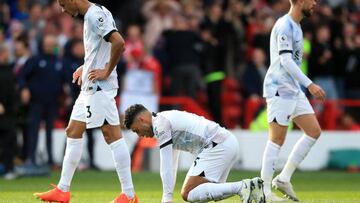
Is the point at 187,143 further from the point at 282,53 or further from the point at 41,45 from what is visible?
the point at 41,45

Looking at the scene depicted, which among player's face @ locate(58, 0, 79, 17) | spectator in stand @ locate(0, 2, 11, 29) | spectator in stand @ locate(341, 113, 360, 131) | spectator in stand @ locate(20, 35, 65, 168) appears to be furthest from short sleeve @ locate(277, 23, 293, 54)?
spectator in stand @ locate(0, 2, 11, 29)

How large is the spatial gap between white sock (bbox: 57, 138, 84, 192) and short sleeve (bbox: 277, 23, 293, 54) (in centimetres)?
275

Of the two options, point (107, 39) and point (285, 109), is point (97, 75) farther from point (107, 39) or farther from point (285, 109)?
point (285, 109)

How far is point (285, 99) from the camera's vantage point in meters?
13.8

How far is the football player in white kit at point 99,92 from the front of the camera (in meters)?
12.5

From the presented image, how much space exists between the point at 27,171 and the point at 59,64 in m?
2.36

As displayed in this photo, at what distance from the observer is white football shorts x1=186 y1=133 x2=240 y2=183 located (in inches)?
470

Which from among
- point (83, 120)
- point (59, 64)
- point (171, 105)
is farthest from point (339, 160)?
point (83, 120)

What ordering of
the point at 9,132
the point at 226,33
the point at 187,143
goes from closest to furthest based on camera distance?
the point at 187,143
the point at 9,132
the point at 226,33

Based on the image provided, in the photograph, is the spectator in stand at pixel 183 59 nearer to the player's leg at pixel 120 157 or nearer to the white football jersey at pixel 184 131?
the player's leg at pixel 120 157

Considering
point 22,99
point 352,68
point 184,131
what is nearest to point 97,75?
point 184,131

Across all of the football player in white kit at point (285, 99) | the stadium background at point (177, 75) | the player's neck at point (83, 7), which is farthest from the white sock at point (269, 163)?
the stadium background at point (177, 75)

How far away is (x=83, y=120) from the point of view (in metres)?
12.8

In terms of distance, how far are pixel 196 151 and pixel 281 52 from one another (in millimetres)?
2076
